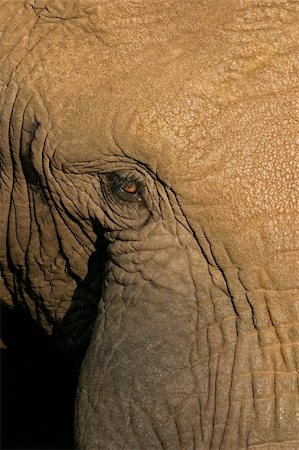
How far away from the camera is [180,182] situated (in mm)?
3617

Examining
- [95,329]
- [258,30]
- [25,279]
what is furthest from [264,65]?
[25,279]

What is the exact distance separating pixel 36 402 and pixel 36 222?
5.50 ft

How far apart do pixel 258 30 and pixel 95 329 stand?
3.25ft

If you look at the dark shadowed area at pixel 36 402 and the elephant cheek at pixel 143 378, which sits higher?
the dark shadowed area at pixel 36 402

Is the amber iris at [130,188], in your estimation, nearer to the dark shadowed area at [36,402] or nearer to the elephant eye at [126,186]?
the elephant eye at [126,186]

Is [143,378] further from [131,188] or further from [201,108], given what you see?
[201,108]

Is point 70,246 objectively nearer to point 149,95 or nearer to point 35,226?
point 35,226

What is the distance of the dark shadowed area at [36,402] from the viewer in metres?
5.50

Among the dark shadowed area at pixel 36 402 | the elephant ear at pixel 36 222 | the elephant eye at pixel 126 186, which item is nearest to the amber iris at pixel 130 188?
the elephant eye at pixel 126 186

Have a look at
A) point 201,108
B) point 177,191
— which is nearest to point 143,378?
point 177,191

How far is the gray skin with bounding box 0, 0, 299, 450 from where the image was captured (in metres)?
3.51

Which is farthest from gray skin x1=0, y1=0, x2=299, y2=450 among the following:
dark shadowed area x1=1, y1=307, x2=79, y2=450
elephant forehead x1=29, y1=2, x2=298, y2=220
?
dark shadowed area x1=1, y1=307, x2=79, y2=450

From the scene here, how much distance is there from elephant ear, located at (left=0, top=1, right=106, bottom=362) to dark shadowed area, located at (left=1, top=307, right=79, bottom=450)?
994 mm

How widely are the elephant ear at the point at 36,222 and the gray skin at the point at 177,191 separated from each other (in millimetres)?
11
